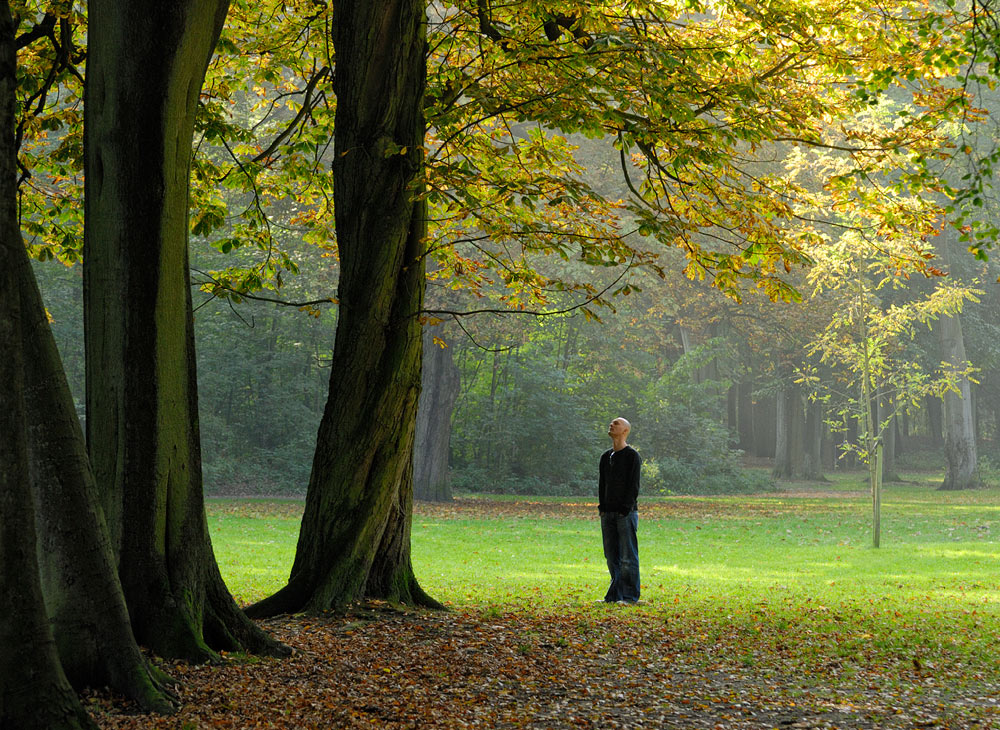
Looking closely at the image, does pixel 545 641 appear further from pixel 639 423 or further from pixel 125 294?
pixel 639 423

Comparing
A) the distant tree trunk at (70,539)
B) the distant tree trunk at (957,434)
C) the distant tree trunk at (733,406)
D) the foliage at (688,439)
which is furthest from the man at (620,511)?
the distant tree trunk at (733,406)

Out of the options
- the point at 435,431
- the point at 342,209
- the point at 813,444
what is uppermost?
the point at 342,209

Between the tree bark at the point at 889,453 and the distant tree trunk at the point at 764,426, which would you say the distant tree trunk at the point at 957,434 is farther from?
the distant tree trunk at the point at 764,426

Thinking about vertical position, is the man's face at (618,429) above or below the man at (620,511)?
above

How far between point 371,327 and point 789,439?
122 feet

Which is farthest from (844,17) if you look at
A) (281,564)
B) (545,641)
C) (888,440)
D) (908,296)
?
(888,440)

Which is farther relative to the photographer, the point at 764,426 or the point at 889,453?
the point at 764,426

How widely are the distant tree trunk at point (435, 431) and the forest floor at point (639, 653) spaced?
10.7 m

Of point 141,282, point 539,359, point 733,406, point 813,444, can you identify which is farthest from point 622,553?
point 733,406

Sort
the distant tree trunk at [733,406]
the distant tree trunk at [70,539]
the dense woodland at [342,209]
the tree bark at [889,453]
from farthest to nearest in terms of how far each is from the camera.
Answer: the distant tree trunk at [733,406] < the tree bark at [889,453] < the dense woodland at [342,209] < the distant tree trunk at [70,539]

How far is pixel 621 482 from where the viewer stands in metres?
10.3

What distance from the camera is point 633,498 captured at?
10.3m

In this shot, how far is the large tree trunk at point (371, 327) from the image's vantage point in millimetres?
8430

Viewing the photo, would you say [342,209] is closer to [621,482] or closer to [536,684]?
[621,482]
